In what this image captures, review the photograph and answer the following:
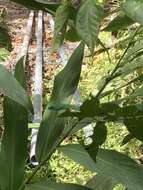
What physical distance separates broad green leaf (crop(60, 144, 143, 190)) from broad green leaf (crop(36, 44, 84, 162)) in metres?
0.05

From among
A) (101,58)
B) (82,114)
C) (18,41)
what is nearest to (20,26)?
(18,41)

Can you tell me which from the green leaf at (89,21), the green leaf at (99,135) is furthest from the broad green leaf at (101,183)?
the green leaf at (89,21)

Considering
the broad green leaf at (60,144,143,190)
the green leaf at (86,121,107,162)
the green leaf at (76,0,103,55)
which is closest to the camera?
the green leaf at (76,0,103,55)

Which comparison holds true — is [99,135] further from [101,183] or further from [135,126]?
[101,183]

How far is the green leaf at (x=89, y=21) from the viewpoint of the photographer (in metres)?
0.72

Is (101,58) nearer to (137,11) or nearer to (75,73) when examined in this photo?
(75,73)

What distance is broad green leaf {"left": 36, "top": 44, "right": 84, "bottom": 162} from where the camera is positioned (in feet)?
4.23

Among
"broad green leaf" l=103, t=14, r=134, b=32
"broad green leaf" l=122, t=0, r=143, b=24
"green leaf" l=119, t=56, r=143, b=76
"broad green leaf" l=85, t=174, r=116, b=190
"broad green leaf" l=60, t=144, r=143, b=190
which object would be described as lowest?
"broad green leaf" l=85, t=174, r=116, b=190

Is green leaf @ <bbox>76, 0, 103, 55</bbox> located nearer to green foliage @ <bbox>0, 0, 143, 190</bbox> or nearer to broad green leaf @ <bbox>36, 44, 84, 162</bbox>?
green foliage @ <bbox>0, 0, 143, 190</bbox>

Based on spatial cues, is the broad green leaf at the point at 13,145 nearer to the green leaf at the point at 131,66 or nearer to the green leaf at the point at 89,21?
the green leaf at the point at 131,66

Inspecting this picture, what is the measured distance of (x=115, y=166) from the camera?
118cm

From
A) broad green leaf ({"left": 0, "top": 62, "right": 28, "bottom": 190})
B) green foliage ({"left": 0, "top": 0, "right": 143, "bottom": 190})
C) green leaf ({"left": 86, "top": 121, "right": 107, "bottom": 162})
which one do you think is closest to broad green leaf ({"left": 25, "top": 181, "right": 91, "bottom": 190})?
green foliage ({"left": 0, "top": 0, "right": 143, "bottom": 190})

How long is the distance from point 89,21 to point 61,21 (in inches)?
2.2

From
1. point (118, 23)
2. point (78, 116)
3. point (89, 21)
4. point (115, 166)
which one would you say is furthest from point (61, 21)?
point (115, 166)
